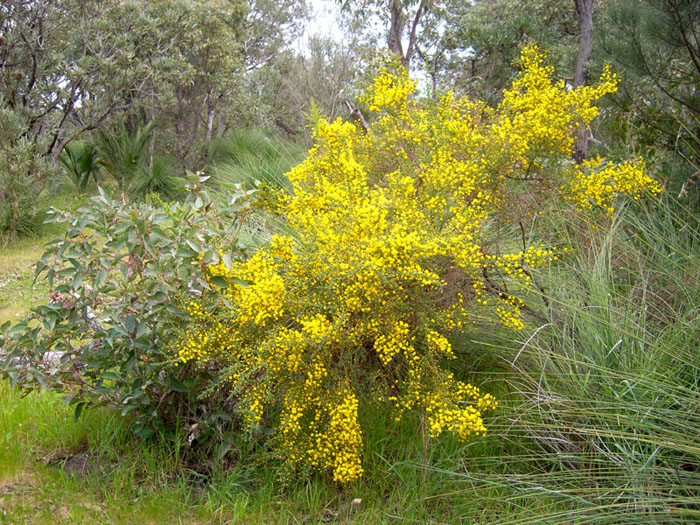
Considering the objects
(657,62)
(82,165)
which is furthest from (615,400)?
(82,165)

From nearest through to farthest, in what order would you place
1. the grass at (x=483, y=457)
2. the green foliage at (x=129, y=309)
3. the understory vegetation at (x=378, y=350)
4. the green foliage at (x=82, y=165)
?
the grass at (x=483, y=457) → the understory vegetation at (x=378, y=350) → the green foliage at (x=129, y=309) → the green foliage at (x=82, y=165)

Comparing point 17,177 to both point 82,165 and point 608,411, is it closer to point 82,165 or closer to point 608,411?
point 82,165

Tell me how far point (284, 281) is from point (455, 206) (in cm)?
97

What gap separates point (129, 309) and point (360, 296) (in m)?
1.11

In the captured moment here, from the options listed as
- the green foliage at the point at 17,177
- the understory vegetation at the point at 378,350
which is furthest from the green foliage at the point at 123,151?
the understory vegetation at the point at 378,350

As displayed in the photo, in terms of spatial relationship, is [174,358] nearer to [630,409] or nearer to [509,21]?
[630,409]

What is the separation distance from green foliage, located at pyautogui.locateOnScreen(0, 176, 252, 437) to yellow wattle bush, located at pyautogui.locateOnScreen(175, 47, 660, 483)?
0.15m

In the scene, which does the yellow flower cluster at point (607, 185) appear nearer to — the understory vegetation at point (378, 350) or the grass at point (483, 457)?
the understory vegetation at point (378, 350)

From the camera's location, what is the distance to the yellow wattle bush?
2.26 m

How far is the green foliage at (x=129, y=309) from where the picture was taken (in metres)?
2.54

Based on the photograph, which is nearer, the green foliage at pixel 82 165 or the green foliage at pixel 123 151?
the green foliage at pixel 123 151

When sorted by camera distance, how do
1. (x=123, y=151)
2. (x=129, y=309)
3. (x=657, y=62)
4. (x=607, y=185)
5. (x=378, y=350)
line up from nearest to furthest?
(x=378, y=350) → (x=129, y=309) → (x=607, y=185) → (x=657, y=62) → (x=123, y=151)

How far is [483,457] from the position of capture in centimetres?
238

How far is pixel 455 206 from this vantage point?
114 inches
